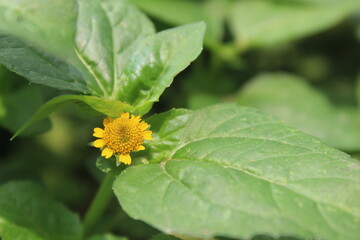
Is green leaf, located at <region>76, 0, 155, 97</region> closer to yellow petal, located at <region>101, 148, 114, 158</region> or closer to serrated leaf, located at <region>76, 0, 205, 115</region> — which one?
serrated leaf, located at <region>76, 0, 205, 115</region>

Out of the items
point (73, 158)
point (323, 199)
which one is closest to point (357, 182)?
point (323, 199)

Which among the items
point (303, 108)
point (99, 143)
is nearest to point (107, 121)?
point (99, 143)

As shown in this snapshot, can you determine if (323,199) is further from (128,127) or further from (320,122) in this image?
(320,122)

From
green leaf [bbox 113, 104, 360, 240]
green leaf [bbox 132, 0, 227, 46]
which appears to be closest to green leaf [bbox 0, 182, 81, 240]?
green leaf [bbox 113, 104, 360, 240]

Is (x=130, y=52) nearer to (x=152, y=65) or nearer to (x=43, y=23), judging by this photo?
(x=152, y=65)

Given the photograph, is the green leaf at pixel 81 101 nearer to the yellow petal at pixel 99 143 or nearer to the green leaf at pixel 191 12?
the yellow petal at pixel 99 143

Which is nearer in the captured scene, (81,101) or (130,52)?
(81,101)
